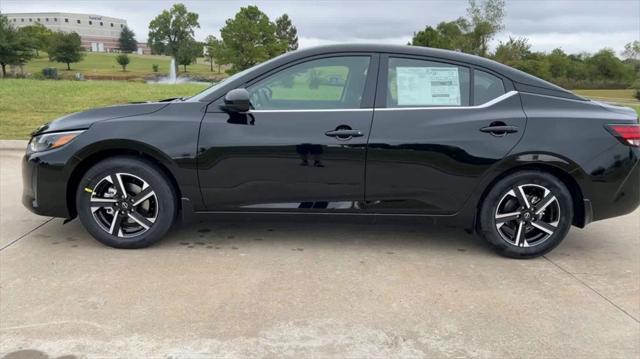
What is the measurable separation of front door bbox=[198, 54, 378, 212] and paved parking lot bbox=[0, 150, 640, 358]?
1.47 feet

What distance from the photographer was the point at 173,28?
87938 millimetres

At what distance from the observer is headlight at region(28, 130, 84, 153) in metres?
3.90

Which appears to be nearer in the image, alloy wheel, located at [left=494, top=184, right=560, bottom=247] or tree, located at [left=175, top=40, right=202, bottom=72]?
alloy wheel, located at [left=494, top=184, right=560, bottom=247]

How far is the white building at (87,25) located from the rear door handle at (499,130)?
158 meters

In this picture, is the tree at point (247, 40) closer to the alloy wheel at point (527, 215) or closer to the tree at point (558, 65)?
the tree at point (558, 65)

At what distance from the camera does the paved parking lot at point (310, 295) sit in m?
2.77

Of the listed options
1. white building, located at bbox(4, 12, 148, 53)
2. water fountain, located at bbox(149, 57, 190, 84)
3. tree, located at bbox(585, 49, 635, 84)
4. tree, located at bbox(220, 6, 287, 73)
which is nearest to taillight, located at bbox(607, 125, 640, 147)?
water fountain, located at bbox(149, 57, 190, 84)

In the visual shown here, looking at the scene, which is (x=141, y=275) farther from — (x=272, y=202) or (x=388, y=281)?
(x=388, y=281)

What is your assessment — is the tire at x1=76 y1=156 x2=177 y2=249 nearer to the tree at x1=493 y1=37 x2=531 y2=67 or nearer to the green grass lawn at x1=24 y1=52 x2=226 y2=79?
the tree at x1=493 y1=37 x2=531 y2=67

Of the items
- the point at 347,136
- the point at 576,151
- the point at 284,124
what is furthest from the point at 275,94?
the point at 576,151

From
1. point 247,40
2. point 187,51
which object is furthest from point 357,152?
point 187,51

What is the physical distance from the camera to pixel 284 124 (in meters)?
3.84

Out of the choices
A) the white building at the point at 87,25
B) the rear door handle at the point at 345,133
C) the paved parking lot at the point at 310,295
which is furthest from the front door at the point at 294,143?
the white building at the point at 87,25

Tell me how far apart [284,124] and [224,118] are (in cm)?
44
